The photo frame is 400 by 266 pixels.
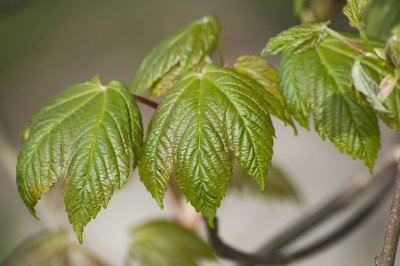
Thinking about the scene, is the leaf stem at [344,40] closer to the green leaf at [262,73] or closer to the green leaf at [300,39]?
the green leaf at [300,39]

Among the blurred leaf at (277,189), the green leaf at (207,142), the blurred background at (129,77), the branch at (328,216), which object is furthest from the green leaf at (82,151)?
the blurred background at (129,77)

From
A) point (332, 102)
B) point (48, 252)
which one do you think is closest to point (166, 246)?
point (48, 252)

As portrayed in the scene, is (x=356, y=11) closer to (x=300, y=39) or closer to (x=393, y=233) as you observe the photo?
(x=300, y=39)

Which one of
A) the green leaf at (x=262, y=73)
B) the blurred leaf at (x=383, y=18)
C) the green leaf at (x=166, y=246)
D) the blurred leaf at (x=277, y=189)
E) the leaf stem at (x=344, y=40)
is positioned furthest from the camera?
the blurred leaf at (x=277, y=189)

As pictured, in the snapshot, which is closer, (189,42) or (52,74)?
(189,42)

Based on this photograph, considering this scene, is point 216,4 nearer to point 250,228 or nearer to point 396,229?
point 250,228

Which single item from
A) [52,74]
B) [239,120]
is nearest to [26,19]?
[52,74]
